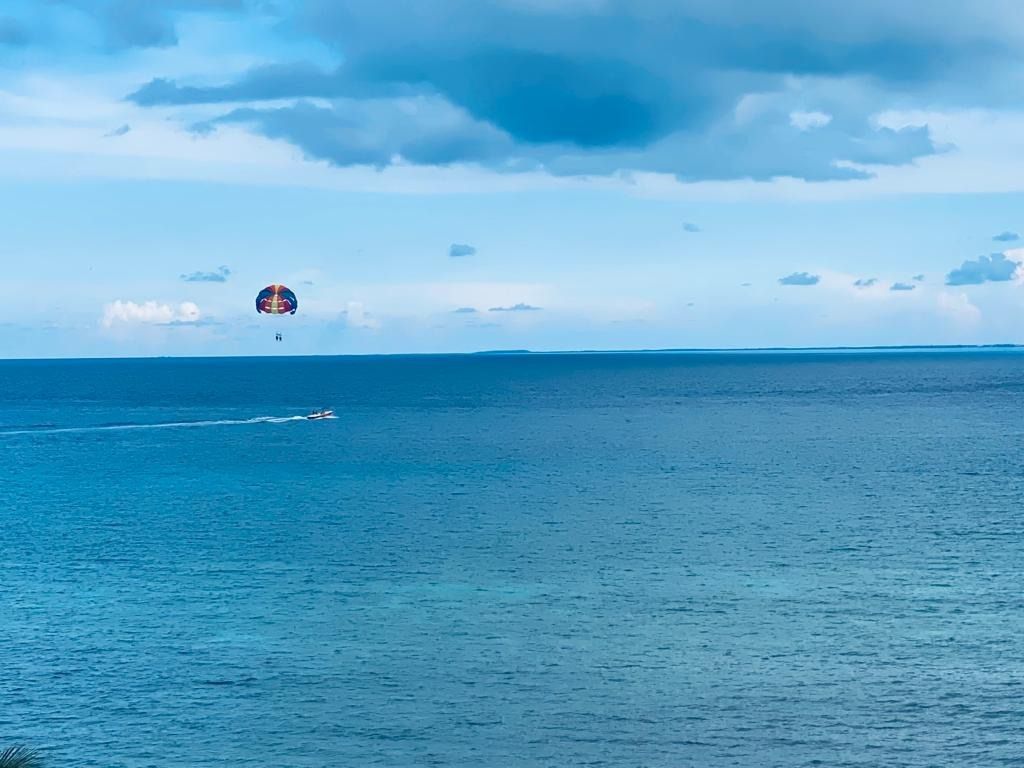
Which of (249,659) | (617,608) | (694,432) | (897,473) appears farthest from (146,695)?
(694,432)

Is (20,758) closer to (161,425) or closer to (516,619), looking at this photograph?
(516,619)

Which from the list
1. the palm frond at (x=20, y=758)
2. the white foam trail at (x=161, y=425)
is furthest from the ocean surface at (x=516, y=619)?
the white foam trail at (x=161, y=425)

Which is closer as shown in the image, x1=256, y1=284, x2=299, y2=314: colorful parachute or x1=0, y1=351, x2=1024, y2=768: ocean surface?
x1=0, y1=351, x2=1024, y2=768: ocean surface

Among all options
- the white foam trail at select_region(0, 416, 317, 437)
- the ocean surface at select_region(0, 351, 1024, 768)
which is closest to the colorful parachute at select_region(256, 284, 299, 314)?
the ocean surface at select_region(0, 351, 1024, 768)

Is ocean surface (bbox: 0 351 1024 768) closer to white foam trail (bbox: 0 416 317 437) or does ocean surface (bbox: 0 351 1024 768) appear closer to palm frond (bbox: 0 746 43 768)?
palm frond (bbox: 0 746 43 768)

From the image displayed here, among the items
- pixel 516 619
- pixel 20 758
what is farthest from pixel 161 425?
pixel 20 758

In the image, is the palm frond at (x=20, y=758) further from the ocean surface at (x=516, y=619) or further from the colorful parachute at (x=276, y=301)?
the colorful parachute at (x=276, y=301)
